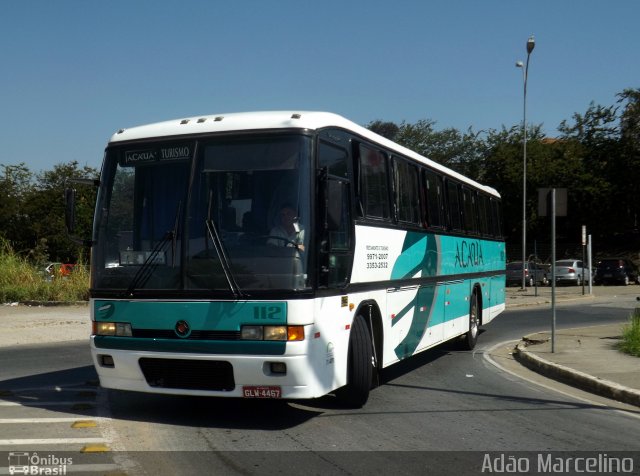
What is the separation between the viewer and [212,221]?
7.86 meters

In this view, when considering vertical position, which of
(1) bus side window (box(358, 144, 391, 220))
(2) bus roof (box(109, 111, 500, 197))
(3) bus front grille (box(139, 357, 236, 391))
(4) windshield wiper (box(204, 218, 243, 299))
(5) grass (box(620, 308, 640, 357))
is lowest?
(5) grass (box(620, 308, 640, 357))

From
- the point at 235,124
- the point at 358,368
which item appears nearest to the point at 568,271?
the point at 358,368

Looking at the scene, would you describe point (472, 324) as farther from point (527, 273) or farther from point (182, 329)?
point (527, 273)

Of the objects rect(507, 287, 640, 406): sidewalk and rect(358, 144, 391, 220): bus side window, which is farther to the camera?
rect(507, 287, 640, 406): sidewalk

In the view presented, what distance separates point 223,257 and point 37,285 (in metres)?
20.5

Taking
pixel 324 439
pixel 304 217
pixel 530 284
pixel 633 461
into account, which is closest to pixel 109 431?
pixel 324 439

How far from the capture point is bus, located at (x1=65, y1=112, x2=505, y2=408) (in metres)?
7.60

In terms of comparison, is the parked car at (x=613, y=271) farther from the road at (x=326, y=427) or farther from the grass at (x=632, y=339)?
the road at (x=326, y=427)

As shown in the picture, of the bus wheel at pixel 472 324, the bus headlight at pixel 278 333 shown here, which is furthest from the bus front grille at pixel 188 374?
the bus wheel at pixel 472 324

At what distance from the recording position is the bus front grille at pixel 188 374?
7734mm

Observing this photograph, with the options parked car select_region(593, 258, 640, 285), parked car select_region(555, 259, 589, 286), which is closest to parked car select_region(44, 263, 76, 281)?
parked car select_region(555, 259, 589, 286)

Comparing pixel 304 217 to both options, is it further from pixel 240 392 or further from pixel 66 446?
pixel 66 446

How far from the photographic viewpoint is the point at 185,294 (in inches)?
306

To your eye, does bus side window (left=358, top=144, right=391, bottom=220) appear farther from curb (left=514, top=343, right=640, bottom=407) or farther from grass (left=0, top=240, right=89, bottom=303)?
grass (left=0, top=240, right=89, bottom=303)
